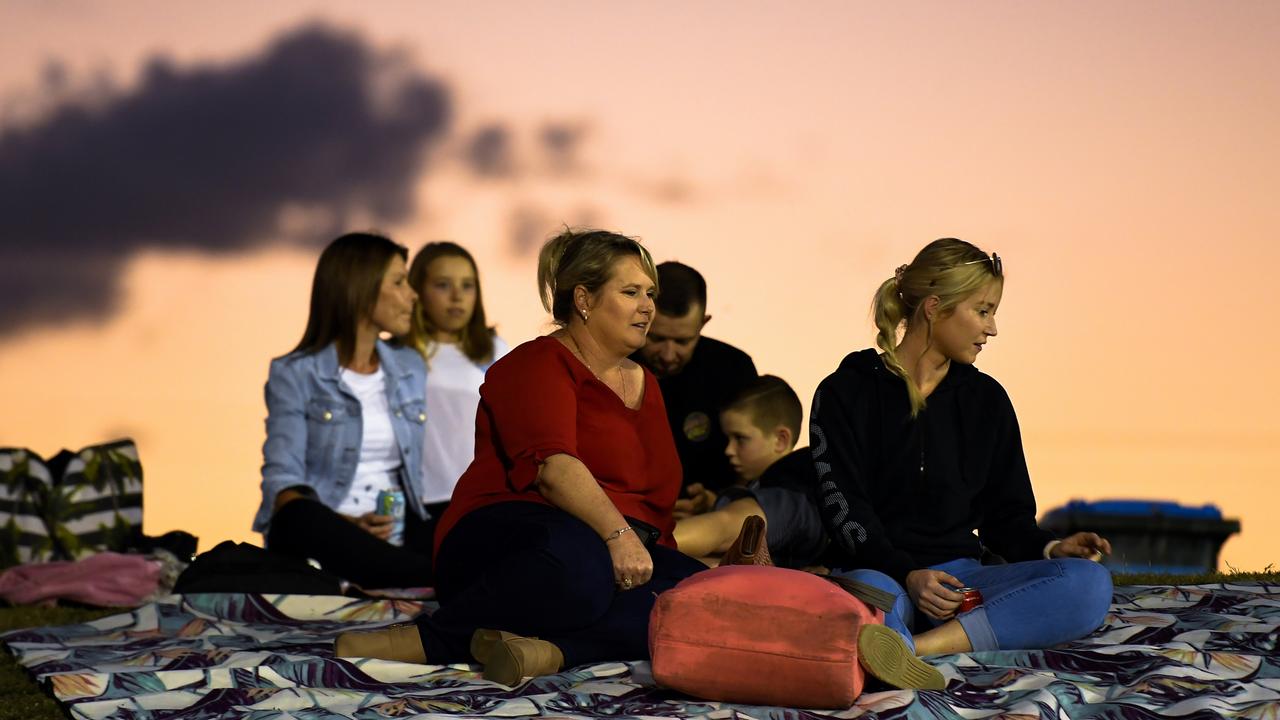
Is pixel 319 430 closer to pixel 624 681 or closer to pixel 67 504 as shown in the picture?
pixel 67 504

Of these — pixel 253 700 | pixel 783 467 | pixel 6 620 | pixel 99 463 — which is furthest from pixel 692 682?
pixel 99 463

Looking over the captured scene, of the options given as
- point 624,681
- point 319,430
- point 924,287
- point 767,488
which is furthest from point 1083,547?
point 319,430

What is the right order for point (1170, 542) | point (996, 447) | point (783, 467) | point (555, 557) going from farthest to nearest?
point (1170, 542) < point (783, 467) < point (996, 447) < point (555, 557)

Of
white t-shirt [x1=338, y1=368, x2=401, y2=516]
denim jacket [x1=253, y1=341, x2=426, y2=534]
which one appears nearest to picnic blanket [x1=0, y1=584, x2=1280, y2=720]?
denim jacket [x1=253, y1=341, x2=426, y2=534]

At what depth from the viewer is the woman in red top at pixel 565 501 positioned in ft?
13.1

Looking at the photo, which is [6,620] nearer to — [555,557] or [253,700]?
[253,700]

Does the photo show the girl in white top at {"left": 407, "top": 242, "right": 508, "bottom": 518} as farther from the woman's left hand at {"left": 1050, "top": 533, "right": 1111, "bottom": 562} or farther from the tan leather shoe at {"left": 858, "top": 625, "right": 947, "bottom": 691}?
the tan leather shoe at {"left": 858, "top": 625, "right": 947, "bottom": 691}

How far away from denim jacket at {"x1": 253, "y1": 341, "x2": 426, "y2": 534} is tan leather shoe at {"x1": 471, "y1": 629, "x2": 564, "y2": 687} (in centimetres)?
241

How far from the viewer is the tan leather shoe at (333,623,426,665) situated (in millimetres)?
4234

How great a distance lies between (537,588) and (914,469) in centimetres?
131

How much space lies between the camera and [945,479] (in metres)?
4.52

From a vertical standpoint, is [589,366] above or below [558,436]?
above

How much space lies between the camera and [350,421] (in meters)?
6.38

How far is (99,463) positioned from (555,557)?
4.76m
